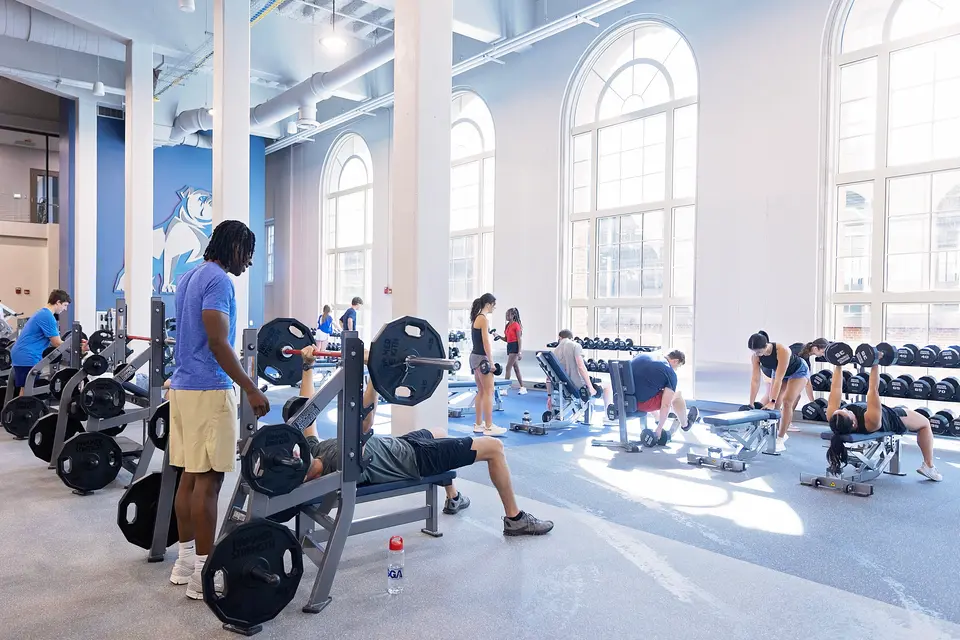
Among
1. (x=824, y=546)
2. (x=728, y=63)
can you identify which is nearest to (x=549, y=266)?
(x=728, y=63)

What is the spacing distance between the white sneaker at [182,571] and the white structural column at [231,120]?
2.92m

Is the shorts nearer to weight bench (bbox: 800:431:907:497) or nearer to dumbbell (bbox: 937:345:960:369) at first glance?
weight bench (bbox: 800:431:907:497)

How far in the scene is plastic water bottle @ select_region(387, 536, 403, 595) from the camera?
2203 millimetres

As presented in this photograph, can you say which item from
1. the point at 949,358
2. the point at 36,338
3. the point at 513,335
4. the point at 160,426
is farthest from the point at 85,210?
the point at 949,358

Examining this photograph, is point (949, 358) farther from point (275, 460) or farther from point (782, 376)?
point (275, 460)

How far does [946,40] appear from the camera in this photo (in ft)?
18.1

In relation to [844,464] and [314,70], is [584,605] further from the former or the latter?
[314,70]

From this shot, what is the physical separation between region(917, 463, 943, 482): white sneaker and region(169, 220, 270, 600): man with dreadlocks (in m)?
3.65

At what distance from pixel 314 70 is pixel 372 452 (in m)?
8.29

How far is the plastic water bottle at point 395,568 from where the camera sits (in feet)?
7.23

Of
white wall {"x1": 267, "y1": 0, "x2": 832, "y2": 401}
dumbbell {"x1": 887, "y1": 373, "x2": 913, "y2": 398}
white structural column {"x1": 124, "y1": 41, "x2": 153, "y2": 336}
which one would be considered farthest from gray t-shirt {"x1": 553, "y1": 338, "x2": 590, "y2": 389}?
white structural column {"x1": 124, "y1": 41, "x2": 153, "y2": 336}

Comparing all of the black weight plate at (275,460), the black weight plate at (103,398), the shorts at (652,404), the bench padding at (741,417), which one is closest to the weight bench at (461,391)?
the shorts at (652,404)

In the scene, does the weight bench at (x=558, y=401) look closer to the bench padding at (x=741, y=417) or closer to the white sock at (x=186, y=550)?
the bench padding at (x=741, y=417)

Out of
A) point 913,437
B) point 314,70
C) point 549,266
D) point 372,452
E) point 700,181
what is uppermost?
point 314,70
